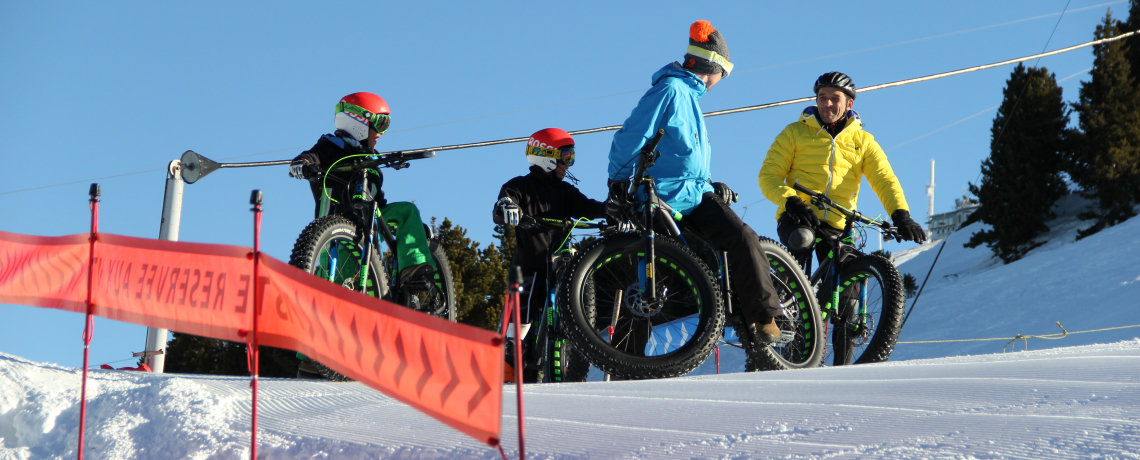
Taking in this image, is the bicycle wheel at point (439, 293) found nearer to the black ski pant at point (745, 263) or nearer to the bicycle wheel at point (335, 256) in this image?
the bicycle wheel at point (335, 256)

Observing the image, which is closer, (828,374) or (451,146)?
(828,374)

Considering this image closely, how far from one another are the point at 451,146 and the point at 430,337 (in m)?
7.77

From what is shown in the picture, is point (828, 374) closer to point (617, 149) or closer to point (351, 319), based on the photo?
point (617, 149)

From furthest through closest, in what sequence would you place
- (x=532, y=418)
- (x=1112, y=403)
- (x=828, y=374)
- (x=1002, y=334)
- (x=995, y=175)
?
(x=995, y=175) < (x=1002, y=334) < (x=828, y=374) < (x=532, y=418) < (x=1112, y=403)

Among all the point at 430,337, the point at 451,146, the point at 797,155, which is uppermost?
the point at 451,146

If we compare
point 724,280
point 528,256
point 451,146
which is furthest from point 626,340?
point 451,146

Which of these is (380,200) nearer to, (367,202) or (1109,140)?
(367,202)

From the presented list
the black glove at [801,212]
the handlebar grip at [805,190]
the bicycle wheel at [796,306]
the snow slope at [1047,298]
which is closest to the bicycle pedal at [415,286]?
the bicycle wheel at [796,306]

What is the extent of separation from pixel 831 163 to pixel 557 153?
6.06 ft

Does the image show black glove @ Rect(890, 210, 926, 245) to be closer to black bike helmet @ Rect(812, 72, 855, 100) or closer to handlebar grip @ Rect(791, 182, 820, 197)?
handlebar grip @ Rect(791, 182, 820, 197)

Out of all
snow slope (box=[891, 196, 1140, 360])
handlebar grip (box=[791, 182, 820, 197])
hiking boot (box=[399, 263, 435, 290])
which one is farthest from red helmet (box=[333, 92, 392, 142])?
snow slope (box=[891, 196, 1140, 360])

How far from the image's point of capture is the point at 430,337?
2527 millimetres

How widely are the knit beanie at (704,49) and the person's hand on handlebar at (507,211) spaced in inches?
51.2

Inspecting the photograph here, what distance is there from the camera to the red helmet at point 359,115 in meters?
5.90
